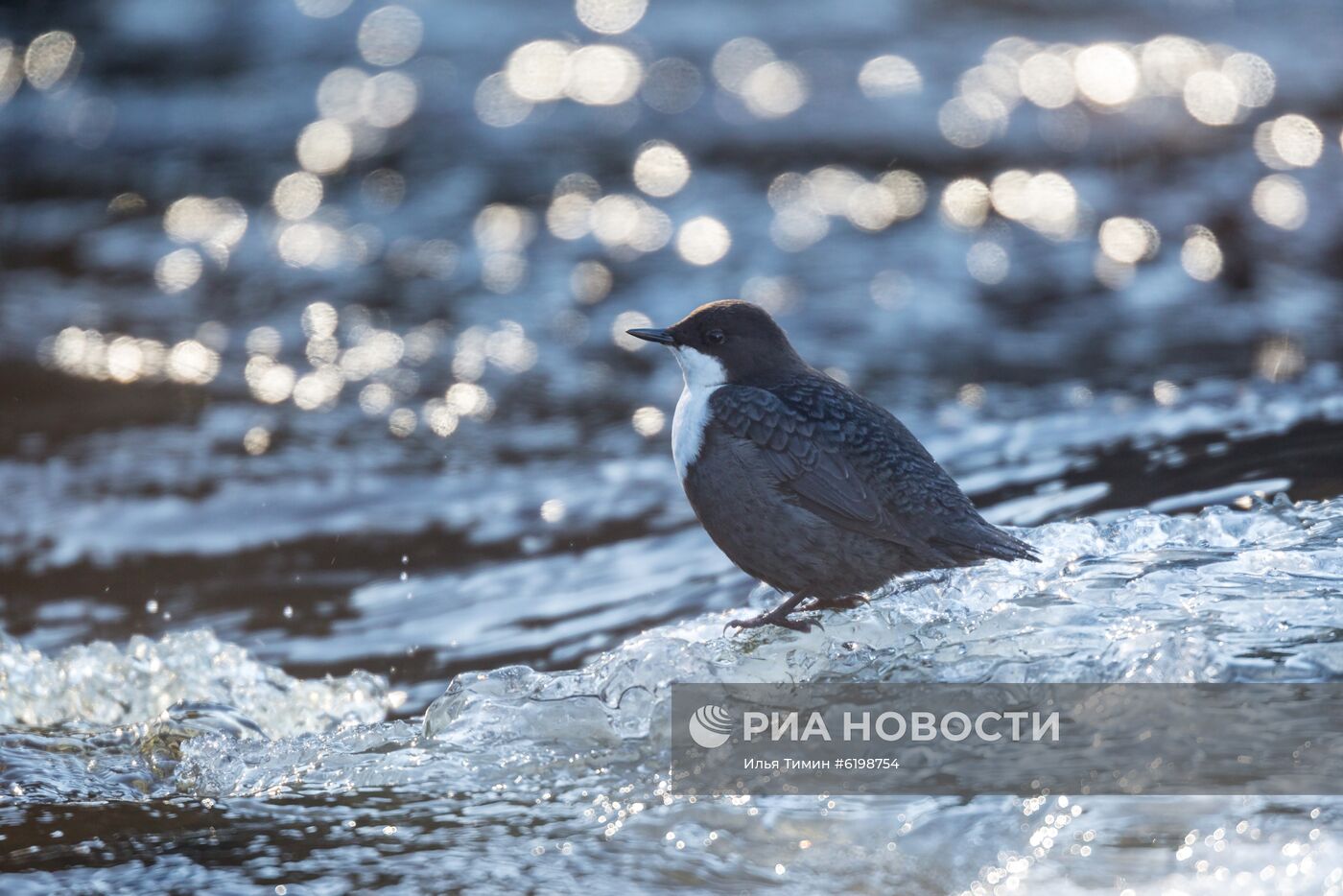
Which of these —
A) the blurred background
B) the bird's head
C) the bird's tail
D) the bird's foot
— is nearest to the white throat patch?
the bird's head

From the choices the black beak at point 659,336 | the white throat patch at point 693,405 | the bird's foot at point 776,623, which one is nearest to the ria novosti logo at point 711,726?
the bird's foot at point 776,623

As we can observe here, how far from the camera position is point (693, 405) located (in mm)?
4371

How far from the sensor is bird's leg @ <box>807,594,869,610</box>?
13.9 feet

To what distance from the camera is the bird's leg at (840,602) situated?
4250 millimetres

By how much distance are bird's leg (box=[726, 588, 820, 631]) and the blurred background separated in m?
1.12

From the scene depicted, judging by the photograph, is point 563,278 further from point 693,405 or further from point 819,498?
point 819,498

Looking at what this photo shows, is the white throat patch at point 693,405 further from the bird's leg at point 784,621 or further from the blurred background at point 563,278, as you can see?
the blurred background at point 563,278

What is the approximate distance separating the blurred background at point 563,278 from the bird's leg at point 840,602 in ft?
2.96

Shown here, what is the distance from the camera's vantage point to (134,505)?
22.7ft

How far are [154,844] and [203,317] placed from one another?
6.41 m

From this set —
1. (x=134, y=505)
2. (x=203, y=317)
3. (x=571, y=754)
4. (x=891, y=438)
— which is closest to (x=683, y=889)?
(x=571, y=754)

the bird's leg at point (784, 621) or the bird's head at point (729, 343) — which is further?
the bird's head at point (729, 343)

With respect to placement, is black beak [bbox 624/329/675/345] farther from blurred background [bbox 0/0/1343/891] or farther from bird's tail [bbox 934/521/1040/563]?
blurred background [bbox 0/0/1343/891]

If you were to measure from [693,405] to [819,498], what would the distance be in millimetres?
551
